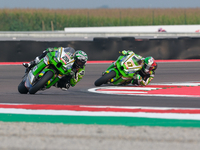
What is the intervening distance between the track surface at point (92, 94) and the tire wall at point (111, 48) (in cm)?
128

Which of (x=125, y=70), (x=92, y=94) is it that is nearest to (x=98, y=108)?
(x=92, y=94)

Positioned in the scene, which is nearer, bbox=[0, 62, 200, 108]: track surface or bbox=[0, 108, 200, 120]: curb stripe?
bbox=[0, 108, 200, 120]: curb stripe

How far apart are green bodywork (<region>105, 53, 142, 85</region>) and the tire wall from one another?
23.9ft

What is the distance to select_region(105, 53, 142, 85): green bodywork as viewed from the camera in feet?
34.2

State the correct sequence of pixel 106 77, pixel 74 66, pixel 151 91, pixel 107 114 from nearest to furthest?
pixel 107 114
pixel 74 66
pixel 151 91
pixel 106 77

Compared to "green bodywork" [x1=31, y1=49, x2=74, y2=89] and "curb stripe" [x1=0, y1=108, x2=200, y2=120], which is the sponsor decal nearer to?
"green bodywork" [x1=31, y1=49, x2=74, y2=89]

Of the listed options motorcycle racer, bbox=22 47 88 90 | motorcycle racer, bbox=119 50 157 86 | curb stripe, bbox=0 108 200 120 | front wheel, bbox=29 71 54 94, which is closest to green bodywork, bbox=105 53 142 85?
motorcycle racer, bbox=119 50 157 86

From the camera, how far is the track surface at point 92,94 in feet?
23.7

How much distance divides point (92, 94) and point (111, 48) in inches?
375

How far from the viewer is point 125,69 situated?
1045 cm

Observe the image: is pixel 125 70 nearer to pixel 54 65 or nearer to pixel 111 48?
pixel 54 65

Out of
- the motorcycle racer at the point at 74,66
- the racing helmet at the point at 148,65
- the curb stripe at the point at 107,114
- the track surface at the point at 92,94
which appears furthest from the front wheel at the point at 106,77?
the curb stripe at the point at 107,114

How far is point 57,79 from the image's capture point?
8359 millimetres

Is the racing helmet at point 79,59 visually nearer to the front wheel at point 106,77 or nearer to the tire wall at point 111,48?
the front wheel at point 106,77
